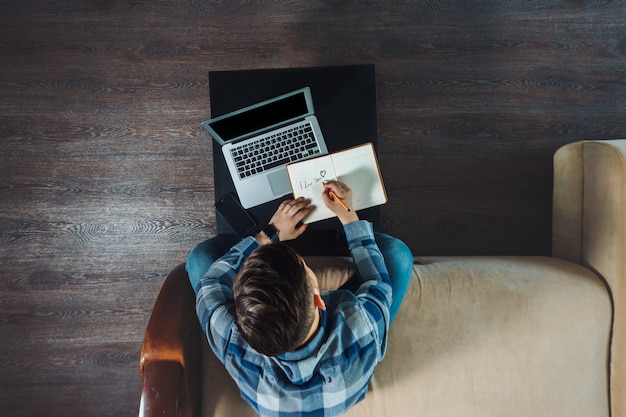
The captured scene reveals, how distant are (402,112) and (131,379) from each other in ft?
4.79

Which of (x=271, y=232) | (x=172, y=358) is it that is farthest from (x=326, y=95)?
(x=172, y=358)

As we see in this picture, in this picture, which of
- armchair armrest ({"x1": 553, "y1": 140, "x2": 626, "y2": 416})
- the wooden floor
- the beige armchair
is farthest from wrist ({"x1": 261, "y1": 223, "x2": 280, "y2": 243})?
armchair armrest ({"x1": 553, "y1": 140, "x2": 626, "y2": 416})

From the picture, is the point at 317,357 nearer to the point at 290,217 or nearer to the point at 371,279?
the point at 371,279

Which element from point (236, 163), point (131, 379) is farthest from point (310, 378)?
point (131, 379)

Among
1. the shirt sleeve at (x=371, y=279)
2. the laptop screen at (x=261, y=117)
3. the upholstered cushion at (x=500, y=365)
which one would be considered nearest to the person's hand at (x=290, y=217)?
the shirt sleeve at (x=371, y=279)

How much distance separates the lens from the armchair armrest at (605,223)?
41.7 inches

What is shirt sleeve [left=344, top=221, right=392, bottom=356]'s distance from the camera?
0.96m

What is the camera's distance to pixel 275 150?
116cm

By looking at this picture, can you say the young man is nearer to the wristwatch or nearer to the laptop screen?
the wristwatch

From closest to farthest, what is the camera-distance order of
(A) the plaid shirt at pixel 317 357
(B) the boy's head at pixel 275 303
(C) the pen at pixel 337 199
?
1. (B) the boy's head at pixel 275 303
2. (A) the plaid shirt at pixel 317 357
3. (C) the pen at pixel 337 199

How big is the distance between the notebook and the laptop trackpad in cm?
8

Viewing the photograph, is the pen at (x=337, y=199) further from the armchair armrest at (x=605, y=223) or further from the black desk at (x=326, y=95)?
the armchair armrest at (x=605, y=223)

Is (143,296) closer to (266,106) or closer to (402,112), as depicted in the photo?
(266,106)

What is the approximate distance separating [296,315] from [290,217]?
0.36 meters
